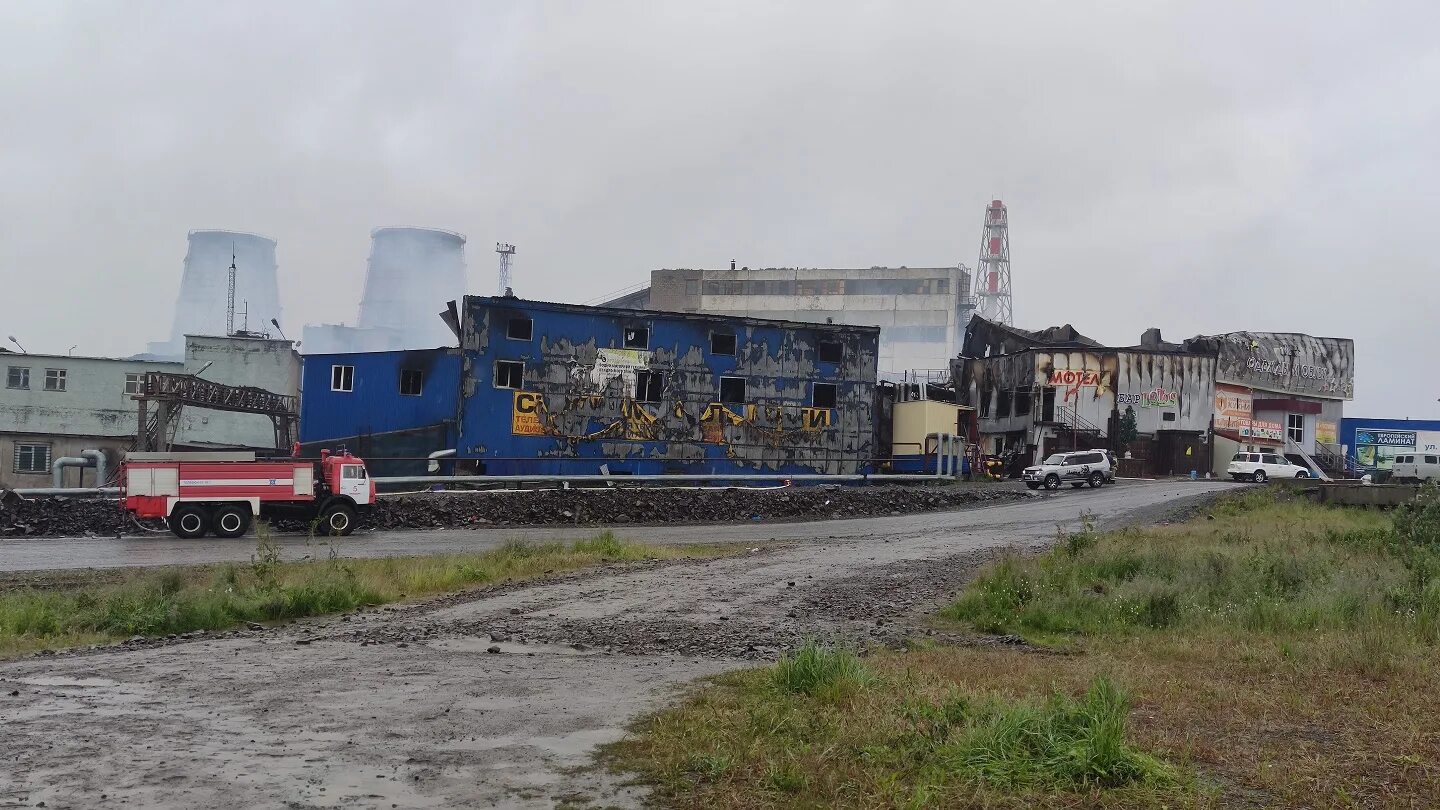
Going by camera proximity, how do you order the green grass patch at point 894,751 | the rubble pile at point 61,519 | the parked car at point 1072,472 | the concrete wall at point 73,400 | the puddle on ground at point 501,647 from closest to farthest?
the green grass patch at point 894,751 → the puddle on ground at point 501,647 → the rubble pile at point 61,519 → the parked car at point 1072,472 → the concrete wall at point 73,400

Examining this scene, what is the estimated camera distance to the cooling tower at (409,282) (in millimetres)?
116875

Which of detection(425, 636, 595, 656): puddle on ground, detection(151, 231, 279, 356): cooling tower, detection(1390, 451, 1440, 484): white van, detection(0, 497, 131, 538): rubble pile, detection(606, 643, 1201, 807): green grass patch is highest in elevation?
detection(151, 231, 279, 356): cooling tower

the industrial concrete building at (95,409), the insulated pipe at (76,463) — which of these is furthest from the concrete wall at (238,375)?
the insulated pipe at (76,463)

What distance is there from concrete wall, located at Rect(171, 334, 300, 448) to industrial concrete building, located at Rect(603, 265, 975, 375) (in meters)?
54.5

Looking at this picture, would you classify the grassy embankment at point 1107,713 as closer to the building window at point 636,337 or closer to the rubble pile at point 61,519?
the rubble pile at point 61,519

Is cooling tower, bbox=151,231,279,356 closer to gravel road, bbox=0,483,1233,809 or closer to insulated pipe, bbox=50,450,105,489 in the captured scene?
insulated pipe, bbox=50,450,105,489

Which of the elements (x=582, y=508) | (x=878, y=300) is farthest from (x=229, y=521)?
(x=878, y=300)

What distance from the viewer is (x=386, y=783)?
263 inches

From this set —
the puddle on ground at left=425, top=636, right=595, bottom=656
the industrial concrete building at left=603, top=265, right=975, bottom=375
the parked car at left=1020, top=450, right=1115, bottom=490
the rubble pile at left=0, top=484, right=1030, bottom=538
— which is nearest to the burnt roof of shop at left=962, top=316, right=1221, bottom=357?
the parked car at left=1020, top=450, right=1115, bottom=490

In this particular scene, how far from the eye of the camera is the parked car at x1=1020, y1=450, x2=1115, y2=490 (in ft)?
165

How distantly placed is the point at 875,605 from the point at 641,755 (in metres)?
9.60

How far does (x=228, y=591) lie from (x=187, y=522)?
605 inches

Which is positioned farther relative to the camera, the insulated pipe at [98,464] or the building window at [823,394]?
the building window at [823,394]

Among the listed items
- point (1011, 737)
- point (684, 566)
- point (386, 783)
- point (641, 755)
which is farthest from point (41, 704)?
point (684, 566)
